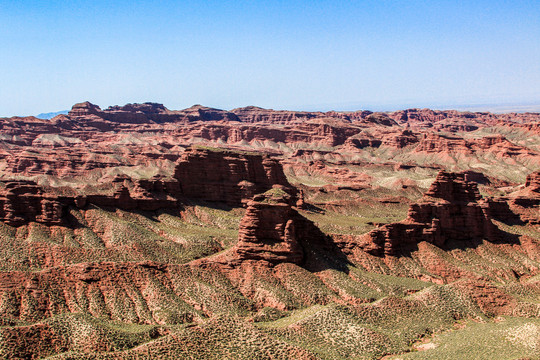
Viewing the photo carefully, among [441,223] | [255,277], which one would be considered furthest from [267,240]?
[441,223]

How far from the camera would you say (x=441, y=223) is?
99.4m

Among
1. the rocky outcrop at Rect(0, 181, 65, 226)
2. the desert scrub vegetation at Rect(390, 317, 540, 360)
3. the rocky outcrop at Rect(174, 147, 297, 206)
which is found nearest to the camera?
the desert scrub vegetation at Rect(390, 317, 540, 360)

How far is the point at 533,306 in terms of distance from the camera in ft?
229

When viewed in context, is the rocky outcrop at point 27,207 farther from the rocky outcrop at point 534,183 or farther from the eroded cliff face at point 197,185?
the rocky outcrop at point 534,183

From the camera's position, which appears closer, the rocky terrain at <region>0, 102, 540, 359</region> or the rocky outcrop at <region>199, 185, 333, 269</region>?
the rocky terrain at <region>0, 102, 540, 359</region>

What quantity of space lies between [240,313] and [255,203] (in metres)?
17.5

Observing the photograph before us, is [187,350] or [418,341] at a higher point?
[187,350]

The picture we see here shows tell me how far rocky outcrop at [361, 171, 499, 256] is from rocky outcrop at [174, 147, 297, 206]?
118 feet

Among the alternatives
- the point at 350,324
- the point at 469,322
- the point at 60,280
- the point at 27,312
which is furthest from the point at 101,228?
the point at 469,322

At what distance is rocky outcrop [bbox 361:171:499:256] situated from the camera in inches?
3607

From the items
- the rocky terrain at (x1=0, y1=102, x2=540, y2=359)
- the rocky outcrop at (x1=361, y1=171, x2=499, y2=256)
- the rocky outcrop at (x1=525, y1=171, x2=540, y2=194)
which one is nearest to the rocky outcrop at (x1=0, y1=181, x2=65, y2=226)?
the rocky terrain at (x1=0, y1=102, x2=540, y2=359)

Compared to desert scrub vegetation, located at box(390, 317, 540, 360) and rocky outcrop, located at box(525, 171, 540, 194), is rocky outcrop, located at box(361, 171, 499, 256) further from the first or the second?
rocky outcrop, located at box(525, 171, 540, 194)

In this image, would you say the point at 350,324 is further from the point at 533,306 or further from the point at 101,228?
the point at 101,228

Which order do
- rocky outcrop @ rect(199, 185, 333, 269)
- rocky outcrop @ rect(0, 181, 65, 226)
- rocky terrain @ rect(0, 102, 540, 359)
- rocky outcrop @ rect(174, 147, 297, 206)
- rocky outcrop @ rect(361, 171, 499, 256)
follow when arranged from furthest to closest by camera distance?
rocky outcrop @ rect(174, 147, 297, 206)
rocky outcrop @ rect(361, 171, 499, 256)
rocky outcrop @ rect(0, 181, 65, 226)
rocky outcrop @ rect(199, 185, 333, 269)
rocky terrain @ rect(0, 102, 540, 359)
